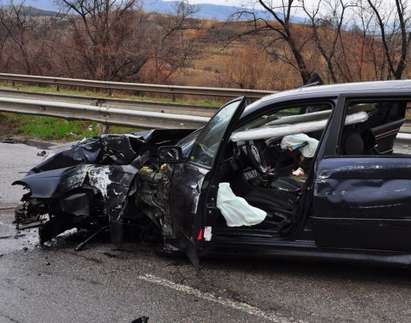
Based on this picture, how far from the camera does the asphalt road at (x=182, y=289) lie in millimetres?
3727

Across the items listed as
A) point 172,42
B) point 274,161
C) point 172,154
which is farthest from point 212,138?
point 172,42

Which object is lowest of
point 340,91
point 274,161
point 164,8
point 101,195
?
point 101,195

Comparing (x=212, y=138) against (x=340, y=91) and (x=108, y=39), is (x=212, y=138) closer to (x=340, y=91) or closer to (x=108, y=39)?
(x=340, y=91)

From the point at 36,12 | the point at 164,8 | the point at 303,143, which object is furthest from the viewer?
the point at 36,12

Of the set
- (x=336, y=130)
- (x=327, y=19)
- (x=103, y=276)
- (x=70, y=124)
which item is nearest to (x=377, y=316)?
(x=336, y=130)

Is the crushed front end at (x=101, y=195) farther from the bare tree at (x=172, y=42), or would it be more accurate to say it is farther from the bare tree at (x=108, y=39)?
the bare tree at (x=172, y=42)

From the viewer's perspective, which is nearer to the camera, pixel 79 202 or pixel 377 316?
pixel 377 316

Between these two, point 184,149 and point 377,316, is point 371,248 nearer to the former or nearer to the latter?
point 377,316

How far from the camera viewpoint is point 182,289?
4.14 meters

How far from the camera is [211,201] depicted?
4.27 meters

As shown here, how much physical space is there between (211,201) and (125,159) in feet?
4.43

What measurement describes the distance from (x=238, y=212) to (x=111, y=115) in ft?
20.3

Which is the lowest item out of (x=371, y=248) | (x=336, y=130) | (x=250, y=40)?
(x=371, y=248)

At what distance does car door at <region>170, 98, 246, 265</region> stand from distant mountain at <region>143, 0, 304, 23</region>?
58.9 ft
